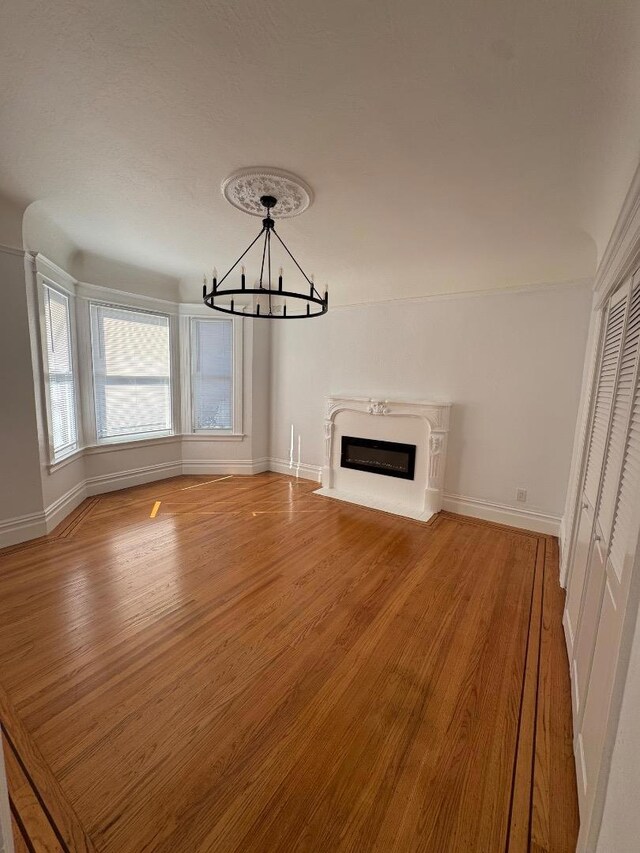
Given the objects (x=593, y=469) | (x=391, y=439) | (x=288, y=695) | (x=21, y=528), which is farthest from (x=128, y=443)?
(x=593, y=469)

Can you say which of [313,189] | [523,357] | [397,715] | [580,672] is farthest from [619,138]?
[397,715]

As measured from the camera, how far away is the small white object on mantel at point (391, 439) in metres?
3.88

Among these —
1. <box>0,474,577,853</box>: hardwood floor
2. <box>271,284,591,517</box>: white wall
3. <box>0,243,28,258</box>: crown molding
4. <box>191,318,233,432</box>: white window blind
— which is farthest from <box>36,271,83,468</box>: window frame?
<box>271,284,591,517</box>: white wall

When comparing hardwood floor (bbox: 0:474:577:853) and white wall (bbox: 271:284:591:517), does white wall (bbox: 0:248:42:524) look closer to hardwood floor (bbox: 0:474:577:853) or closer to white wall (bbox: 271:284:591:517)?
hardwood floor (bbox: 0:474:577:853)

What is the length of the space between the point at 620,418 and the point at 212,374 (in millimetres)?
4497

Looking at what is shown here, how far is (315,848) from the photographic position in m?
1.11

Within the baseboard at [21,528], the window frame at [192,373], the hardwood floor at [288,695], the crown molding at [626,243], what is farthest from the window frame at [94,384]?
the crown molding at [626,243]

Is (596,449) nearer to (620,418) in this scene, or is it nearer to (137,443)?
(620,418)

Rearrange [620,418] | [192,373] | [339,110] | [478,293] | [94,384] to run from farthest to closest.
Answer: [192,373] < [94,384] < [478,293] < [339,110] < [620,418]

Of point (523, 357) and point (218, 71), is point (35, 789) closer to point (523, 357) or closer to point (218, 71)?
point (218, 71)

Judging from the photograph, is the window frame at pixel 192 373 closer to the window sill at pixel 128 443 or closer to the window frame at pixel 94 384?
the window frame at pixel 94 384

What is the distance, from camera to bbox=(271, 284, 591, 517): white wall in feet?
10.9

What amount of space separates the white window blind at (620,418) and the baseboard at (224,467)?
4.30 meters

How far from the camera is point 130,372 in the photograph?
4.34 m
